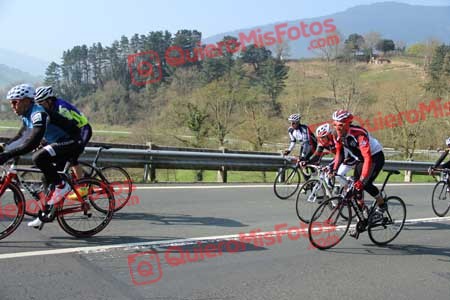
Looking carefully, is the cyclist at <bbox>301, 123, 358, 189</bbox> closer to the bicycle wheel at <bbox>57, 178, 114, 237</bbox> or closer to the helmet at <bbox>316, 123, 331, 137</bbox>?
the helmet at <bbox>316, 123, 331, 137</bbox>

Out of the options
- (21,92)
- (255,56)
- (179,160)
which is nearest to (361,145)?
(21,92)

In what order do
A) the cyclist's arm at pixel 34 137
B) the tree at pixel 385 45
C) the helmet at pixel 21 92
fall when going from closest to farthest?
the cyclist's arm at pixel 34 137, the helmet at pixel 21 92, the tree at pixel 385 45

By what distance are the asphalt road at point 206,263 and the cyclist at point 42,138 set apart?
2.61 feet

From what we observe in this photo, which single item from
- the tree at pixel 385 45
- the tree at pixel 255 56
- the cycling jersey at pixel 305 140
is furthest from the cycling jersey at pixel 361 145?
the tree at pixel 385 45

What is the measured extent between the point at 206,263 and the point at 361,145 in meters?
2.89

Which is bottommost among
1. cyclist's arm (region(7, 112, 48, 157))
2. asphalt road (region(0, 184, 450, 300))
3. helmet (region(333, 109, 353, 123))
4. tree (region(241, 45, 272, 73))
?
asphalt road (region(0, 184, 450, 300))

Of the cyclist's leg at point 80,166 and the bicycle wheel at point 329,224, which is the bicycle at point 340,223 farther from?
the cyclist's leg at point 80,166

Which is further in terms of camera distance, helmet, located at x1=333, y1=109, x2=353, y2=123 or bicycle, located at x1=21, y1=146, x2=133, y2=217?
bicycle, located at x1=21, y1=146, x2=133, y2=217

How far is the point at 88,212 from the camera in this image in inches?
245

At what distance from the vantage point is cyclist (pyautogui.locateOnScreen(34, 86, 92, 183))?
590cm

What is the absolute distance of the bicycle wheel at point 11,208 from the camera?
5668 mm

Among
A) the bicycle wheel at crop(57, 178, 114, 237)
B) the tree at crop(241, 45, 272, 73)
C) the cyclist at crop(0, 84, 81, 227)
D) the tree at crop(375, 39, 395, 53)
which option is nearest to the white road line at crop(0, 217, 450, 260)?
the bicycle wheel at crop(57, 178, 114, 237)

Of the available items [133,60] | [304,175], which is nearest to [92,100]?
[133,60]

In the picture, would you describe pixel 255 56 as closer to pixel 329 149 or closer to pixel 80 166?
pixel 329 149
